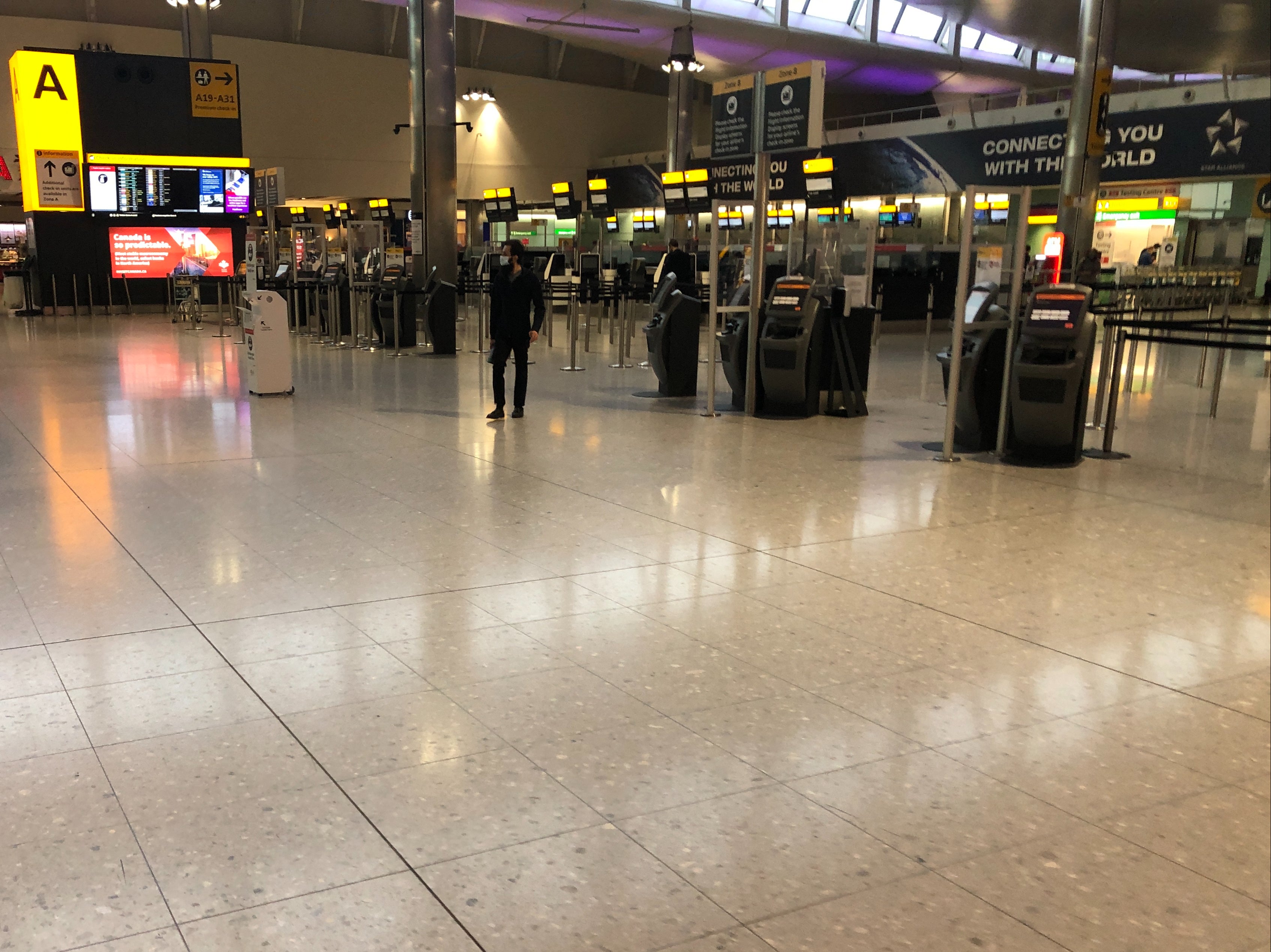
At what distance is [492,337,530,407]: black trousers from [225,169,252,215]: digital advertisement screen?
45.1 feet

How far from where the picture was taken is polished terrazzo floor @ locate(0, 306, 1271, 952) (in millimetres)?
2025

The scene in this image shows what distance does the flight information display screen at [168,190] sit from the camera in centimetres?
1888

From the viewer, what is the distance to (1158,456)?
696cm

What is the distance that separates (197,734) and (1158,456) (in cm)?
623

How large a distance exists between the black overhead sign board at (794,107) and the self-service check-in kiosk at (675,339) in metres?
1.47

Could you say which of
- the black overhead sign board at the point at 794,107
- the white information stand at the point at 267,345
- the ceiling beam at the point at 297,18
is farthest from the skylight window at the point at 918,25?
the white information stand at the point at 267,345

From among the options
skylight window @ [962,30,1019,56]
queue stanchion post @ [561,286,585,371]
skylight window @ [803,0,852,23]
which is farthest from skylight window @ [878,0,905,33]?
queue stanchion post @ [561,286,585,371]

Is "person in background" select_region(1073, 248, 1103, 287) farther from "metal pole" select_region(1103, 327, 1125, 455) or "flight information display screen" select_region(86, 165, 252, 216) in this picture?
"flight information display screen" select_region(86, 165, 252, 216)

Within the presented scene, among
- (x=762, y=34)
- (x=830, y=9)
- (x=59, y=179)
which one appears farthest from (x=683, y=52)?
(x=59, y=179)

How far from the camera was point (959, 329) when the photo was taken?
6535mm

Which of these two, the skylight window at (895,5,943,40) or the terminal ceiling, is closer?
the terminal ceiling

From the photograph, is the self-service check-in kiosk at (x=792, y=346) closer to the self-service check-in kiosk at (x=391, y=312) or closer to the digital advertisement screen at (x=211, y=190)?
the self-service check-in kiosk at (x=391, y=312)

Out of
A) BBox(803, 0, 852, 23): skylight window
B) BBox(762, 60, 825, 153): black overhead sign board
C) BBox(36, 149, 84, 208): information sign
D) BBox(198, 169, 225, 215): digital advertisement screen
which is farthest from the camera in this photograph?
BBox(803, 0, 852, 23): skylight window

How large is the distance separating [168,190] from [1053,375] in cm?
1758
